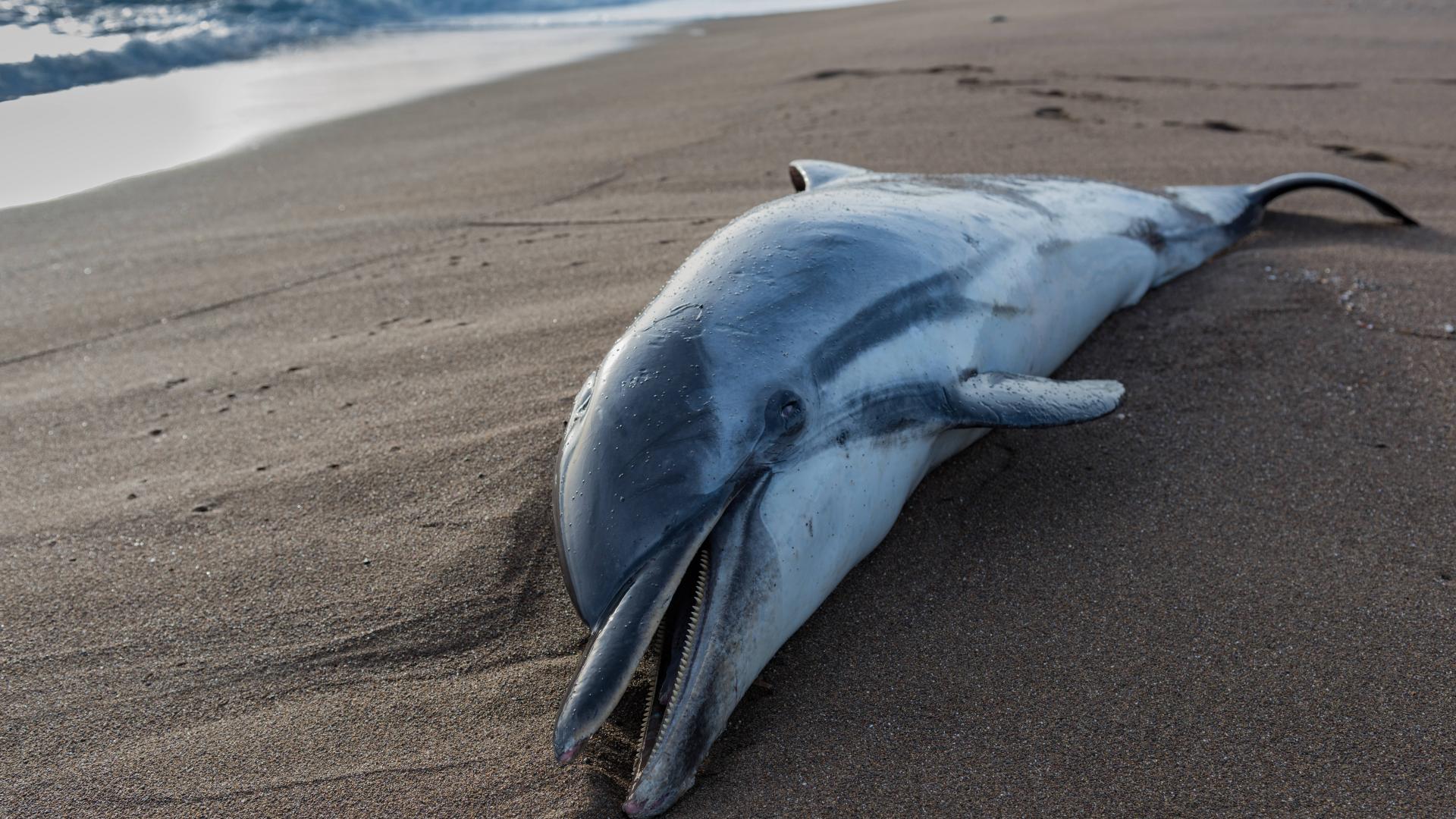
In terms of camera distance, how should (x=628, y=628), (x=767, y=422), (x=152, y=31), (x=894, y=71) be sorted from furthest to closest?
(x=152, y=31) < (x=894, y=71) < (x=767, y=422) < (x=628, y=628)

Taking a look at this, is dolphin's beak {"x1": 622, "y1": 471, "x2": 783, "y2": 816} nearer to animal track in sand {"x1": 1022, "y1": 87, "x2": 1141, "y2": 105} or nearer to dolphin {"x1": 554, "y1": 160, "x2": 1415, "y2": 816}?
dolphin {"x1": 554, "y1": 160, "x2": 1415, "y2": 816}

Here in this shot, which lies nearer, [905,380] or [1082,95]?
[905,380]

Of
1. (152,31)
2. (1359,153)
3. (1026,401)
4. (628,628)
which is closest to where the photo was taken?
(628,628)

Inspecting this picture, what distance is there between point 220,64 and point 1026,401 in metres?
13.2

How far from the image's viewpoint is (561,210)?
5891 mm

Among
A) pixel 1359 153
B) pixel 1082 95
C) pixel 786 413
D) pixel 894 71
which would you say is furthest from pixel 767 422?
pixel 894 71

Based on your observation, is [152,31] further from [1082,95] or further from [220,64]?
[1082,95]

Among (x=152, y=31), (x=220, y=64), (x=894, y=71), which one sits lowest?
(x=894, y=71)

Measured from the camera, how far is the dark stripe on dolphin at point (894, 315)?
2625mm

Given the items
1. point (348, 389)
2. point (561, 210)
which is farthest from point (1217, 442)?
point (561, 210)

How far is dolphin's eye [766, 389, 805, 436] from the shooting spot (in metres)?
2.46

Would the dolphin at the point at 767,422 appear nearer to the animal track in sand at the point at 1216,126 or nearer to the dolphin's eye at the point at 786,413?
the dolphin's eye at the point at 786,413

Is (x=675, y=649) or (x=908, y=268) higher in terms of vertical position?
(x=908, y=268)

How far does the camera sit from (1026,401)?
9.46 feet
